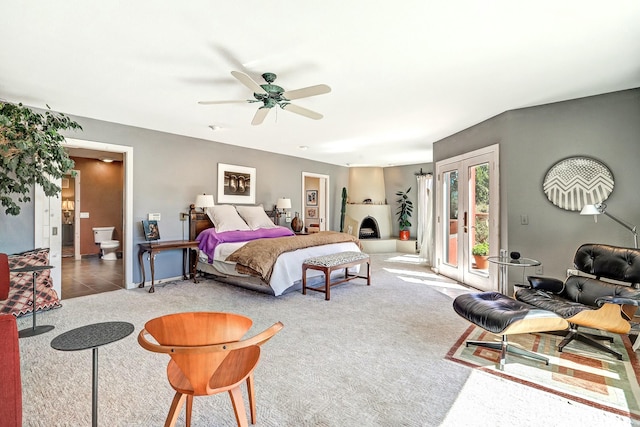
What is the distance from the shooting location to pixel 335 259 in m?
4.51

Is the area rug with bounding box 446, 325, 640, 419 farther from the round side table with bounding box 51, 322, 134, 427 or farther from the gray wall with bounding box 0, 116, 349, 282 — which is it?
the gray wall with bounding box 0, 116, 349, 282

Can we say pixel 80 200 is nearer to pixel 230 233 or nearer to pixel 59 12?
pixel 230 233

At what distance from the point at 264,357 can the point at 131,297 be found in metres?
2.73

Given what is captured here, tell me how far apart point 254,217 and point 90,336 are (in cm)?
460

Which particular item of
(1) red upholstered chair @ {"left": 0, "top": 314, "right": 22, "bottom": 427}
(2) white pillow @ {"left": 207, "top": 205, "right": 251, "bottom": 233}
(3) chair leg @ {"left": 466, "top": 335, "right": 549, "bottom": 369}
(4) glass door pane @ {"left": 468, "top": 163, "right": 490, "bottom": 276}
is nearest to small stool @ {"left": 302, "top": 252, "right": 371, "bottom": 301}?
(2) white pillow @ {"left": 207, "top": 205, "right": 251, "bottom": 233}

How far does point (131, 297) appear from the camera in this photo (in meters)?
4.32

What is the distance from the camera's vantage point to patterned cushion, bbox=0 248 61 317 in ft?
11.1

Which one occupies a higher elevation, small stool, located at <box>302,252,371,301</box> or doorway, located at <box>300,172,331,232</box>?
doorway, located at <box>300,172,331,232</box>

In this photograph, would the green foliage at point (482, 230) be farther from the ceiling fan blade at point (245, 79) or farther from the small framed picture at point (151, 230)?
the small framed picture at point (151, 230)

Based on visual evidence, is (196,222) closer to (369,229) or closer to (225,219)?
(225,219)

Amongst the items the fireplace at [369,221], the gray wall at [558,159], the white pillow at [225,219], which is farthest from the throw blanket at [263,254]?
the fireplace at [369,221]

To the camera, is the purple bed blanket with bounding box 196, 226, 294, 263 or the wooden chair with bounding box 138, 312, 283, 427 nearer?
the wooden chair with bounding box 138, 312, 283, 427

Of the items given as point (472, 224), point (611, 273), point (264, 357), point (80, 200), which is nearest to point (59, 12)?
point (264, 357)

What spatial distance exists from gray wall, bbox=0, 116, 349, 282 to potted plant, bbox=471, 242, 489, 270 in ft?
13.6
